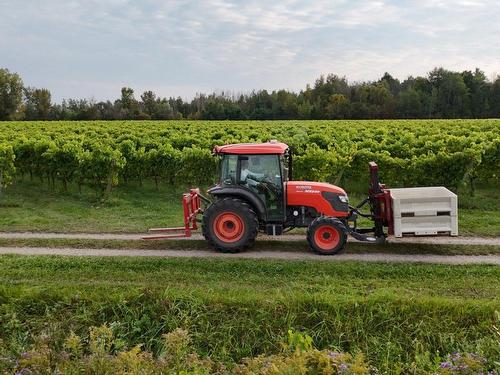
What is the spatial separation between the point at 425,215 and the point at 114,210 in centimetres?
1006

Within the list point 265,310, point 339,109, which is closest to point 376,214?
point 265,310

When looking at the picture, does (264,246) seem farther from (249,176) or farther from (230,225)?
(249,176)

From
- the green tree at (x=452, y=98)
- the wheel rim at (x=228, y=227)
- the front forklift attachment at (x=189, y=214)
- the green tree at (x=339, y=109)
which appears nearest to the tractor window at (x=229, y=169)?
the wheel rim at (x=228, y=227)

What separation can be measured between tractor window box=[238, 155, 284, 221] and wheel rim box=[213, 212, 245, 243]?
2.33 feet

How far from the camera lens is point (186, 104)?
90.8 metres

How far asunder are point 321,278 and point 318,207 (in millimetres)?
2392

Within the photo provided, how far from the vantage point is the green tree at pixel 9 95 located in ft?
261

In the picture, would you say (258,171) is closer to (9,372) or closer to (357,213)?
(357,213)

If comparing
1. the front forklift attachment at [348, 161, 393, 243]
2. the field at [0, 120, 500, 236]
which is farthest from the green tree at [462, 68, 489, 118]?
the front forklift attachment at [348, 161, 393, 243]

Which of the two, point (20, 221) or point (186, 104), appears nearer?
point (20, 221)

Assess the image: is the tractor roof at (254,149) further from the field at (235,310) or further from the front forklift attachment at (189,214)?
the field at (235,310)

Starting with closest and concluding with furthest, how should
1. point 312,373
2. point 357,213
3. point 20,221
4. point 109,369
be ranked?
1. point 312,373
2. point 109,369
3. point 357,213
4. point 20,221

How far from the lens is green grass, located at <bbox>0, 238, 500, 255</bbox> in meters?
11.2

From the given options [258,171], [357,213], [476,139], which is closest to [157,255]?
[258,171]
